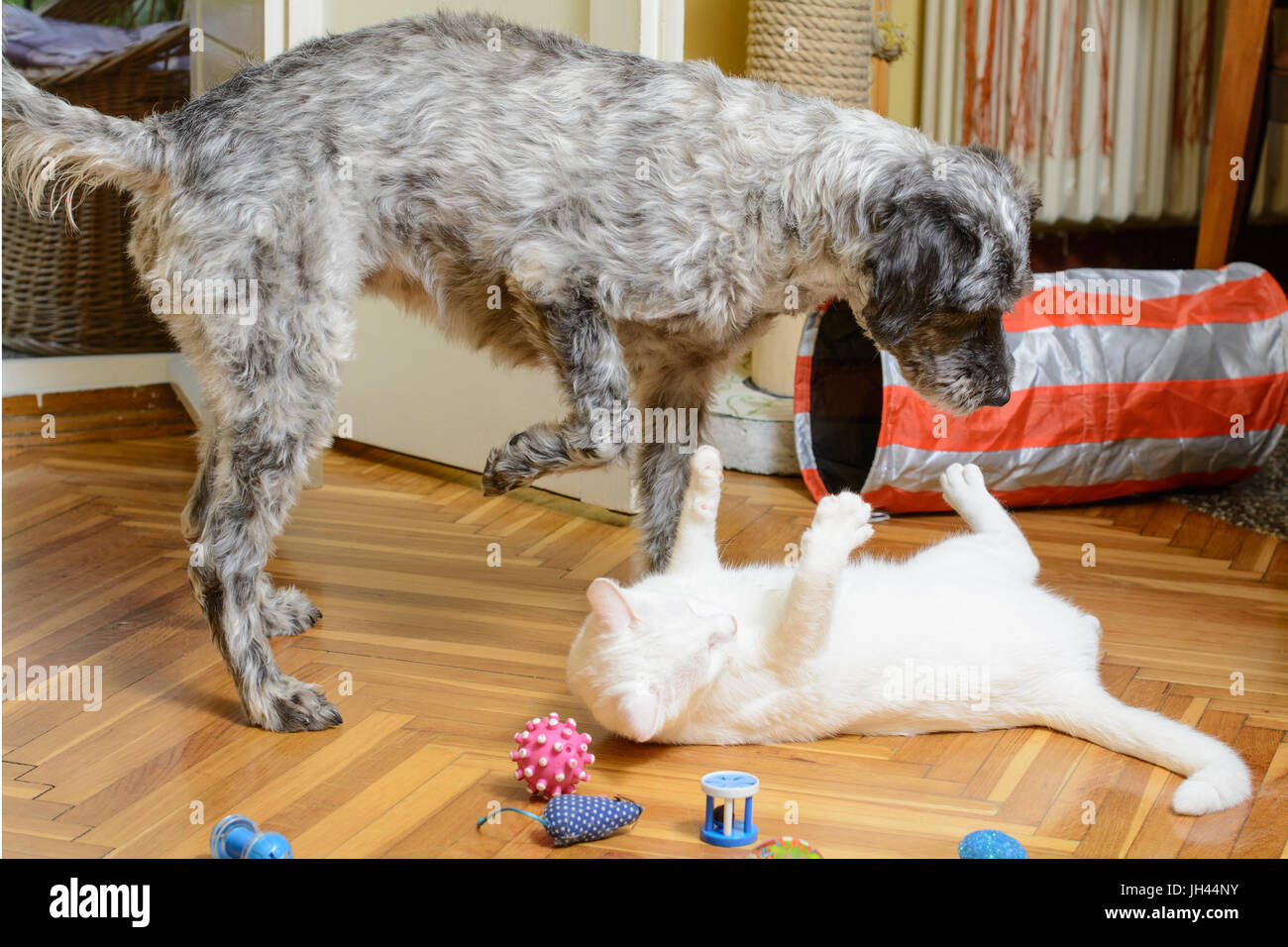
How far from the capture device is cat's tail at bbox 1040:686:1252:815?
66.7 inches

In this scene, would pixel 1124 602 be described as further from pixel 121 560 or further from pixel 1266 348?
pixel 121 560

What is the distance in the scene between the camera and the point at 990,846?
152 cm

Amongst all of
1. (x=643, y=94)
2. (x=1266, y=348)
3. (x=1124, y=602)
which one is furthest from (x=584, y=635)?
(x=1266, y=348)

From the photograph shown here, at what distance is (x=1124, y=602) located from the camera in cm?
256

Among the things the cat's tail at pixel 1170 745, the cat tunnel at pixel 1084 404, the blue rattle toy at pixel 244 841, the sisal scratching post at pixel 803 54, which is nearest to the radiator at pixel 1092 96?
→ the sisal scratching post at pixel 803 54

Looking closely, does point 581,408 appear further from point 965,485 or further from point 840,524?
point 965,485

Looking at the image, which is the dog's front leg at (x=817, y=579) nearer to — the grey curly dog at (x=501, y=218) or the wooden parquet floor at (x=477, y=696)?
the wooden parquet floor at (x=477, y=696)

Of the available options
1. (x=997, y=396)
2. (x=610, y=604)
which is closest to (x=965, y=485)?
(x=997, y=396)

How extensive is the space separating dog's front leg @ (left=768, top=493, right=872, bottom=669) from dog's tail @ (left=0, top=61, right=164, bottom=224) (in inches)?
43.5

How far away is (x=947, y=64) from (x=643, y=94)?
9.46ft

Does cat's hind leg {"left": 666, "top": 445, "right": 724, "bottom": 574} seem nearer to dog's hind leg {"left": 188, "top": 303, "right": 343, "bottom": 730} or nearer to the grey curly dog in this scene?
the grey curly dog

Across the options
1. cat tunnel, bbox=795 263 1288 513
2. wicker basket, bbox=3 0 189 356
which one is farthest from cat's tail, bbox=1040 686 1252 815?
wicker basket, bbox=3 0 189 356

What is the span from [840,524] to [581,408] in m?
0.46

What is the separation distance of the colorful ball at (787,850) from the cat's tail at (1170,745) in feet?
1.76
